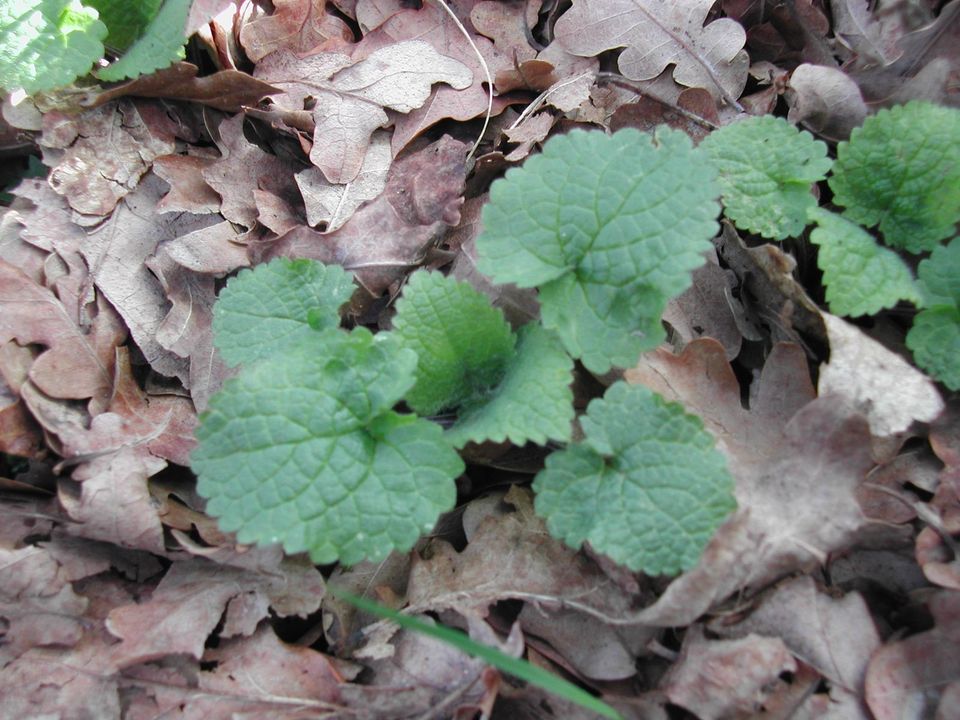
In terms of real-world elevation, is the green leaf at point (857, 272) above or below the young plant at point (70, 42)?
below

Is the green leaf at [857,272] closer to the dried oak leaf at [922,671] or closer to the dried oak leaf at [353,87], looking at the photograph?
the dried oak leaf at [922,671]

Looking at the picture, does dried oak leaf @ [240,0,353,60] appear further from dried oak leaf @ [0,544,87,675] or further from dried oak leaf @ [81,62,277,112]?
dried oak leaf @ [0,544,87,675]

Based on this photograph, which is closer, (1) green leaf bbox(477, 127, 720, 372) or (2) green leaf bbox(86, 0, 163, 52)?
(1) green leaf bbox(477, 127, 720, 372)

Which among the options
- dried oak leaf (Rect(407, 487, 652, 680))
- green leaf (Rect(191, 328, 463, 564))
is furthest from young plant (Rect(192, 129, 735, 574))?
dried oak leaf (Rect(407, 487, 652, 680))

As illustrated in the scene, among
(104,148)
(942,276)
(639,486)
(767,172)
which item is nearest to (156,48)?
(104,148)

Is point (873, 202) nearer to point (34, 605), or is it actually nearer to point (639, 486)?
point (639, 486)

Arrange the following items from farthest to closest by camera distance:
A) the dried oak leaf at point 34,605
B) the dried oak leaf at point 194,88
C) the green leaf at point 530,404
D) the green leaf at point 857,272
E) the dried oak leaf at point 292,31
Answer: the dried oak leaf at point 292,31
the dried oak leaf at point 194,88
the green leaf at point 857,272
the dried oak leaf at point 34,605
the green leaf at point 530,404

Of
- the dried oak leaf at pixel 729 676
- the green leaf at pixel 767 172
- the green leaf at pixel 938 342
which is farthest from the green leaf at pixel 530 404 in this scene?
the green leaf at pixel 938 342
